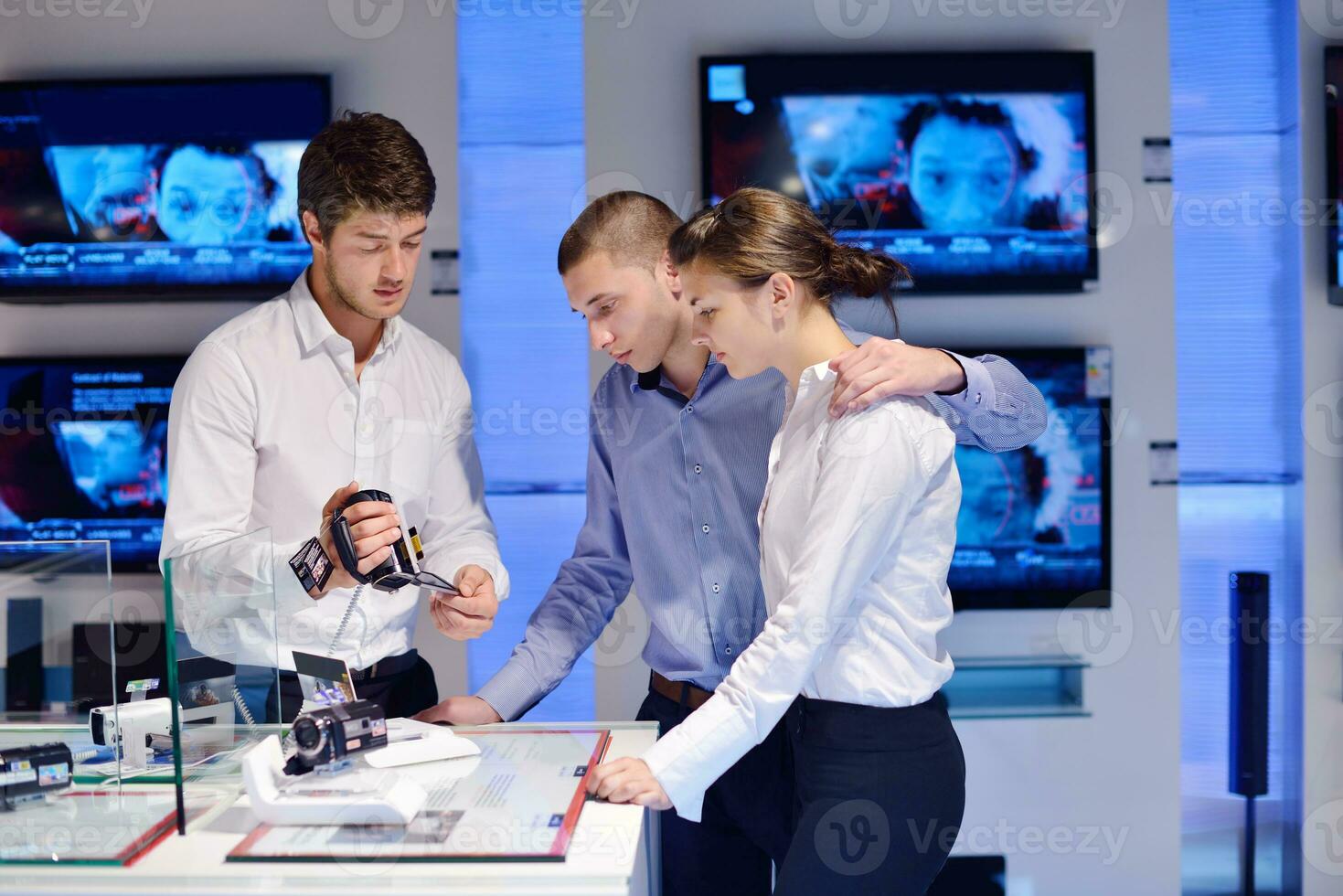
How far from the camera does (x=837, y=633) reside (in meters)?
1.67

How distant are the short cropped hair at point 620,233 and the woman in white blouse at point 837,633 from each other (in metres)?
0.41

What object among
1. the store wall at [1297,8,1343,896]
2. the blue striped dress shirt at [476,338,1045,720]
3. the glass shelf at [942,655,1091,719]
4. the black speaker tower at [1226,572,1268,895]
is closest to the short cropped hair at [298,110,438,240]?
the blue striped dress shirt at [476,338,1045,720]

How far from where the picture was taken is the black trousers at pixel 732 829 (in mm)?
2018

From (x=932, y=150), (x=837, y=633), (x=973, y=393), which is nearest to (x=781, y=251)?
(x=973, y=393)

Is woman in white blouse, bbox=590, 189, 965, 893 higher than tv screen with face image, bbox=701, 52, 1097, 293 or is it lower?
lower

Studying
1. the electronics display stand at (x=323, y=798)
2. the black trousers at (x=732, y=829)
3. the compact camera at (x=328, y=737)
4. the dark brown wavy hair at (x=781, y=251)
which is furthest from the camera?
the black trousers at (x=732, y=829)

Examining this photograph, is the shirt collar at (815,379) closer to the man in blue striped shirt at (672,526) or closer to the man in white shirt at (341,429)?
the man in blue striped shirt at (672,526)

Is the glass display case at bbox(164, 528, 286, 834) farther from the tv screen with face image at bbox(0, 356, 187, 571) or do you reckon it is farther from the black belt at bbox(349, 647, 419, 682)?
the tv screen with face image at bbox(0, 356, 187, 571)

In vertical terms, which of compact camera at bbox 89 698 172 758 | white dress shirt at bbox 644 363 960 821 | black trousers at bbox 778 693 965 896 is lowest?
black trousers at bbox 778 693 965 896

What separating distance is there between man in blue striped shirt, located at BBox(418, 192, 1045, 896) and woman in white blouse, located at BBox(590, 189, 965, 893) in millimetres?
315

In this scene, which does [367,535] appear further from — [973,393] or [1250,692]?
[1250,692]

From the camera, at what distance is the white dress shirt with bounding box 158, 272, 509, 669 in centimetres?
223

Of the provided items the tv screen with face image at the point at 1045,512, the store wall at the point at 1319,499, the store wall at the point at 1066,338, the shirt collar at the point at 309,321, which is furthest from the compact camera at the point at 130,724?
the store wall at the point at 1319,499

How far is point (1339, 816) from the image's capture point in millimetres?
3381
